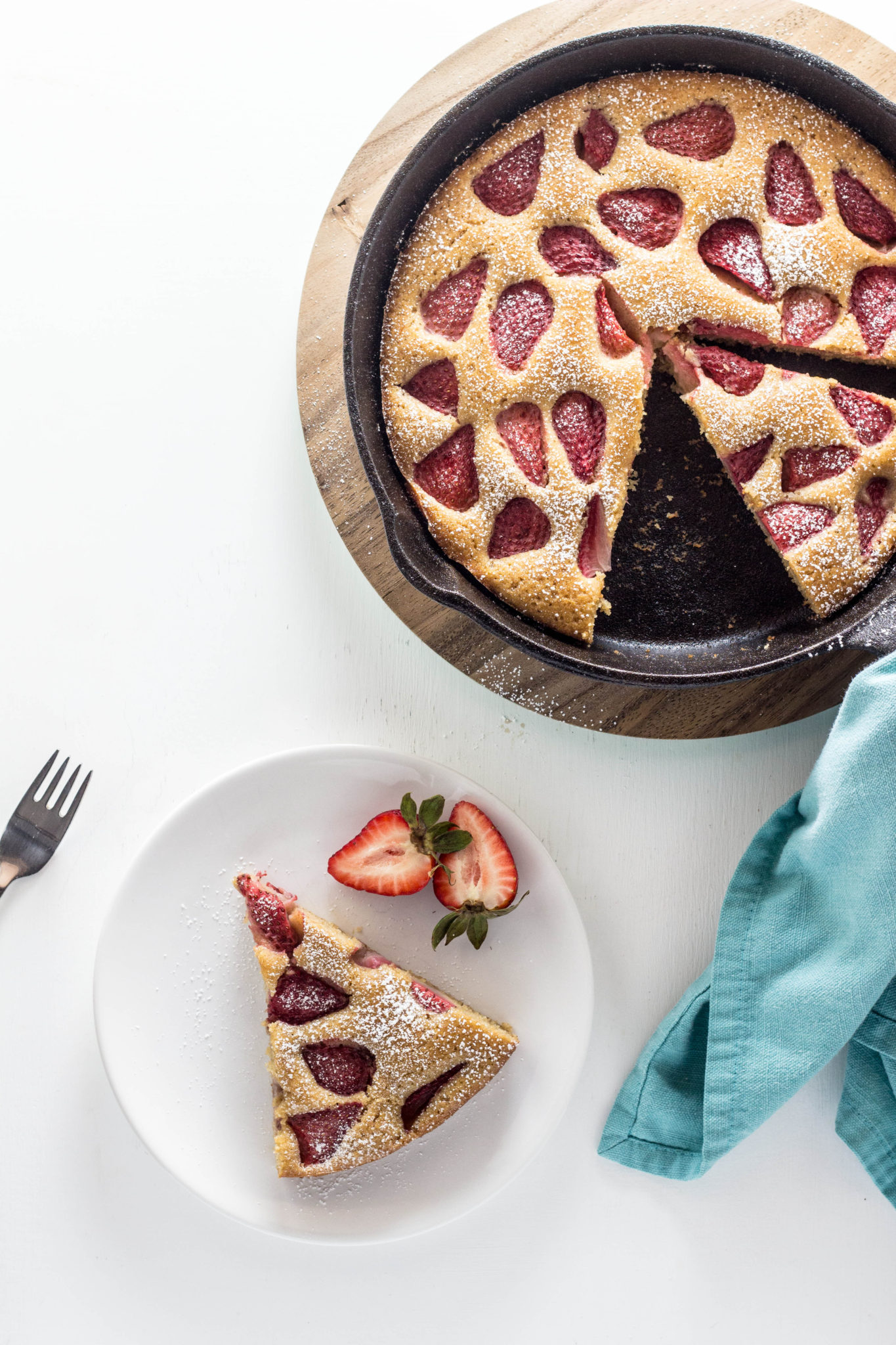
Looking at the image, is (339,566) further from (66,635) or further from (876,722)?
(876,722)

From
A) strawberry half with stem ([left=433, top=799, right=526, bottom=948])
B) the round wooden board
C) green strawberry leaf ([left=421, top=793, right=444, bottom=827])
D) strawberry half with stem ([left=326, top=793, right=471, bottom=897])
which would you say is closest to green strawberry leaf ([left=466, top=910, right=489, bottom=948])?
strawberry half with stem ([left=433, top=799, right=526, bottom=948])

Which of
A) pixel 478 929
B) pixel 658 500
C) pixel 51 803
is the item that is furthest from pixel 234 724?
pixel 658 500

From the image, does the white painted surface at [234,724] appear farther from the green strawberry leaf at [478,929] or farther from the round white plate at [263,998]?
the green strawberry leaf at [478,929]

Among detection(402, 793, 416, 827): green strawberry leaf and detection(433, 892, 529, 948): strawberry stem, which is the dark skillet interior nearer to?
detection(402, 793, 416, 827): green strawberry leaf

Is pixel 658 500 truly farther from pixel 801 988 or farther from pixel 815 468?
pixel 801 988

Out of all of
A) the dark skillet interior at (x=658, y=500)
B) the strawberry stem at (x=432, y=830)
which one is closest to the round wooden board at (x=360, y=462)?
the dark skillet interior at (x=658, y=500)
